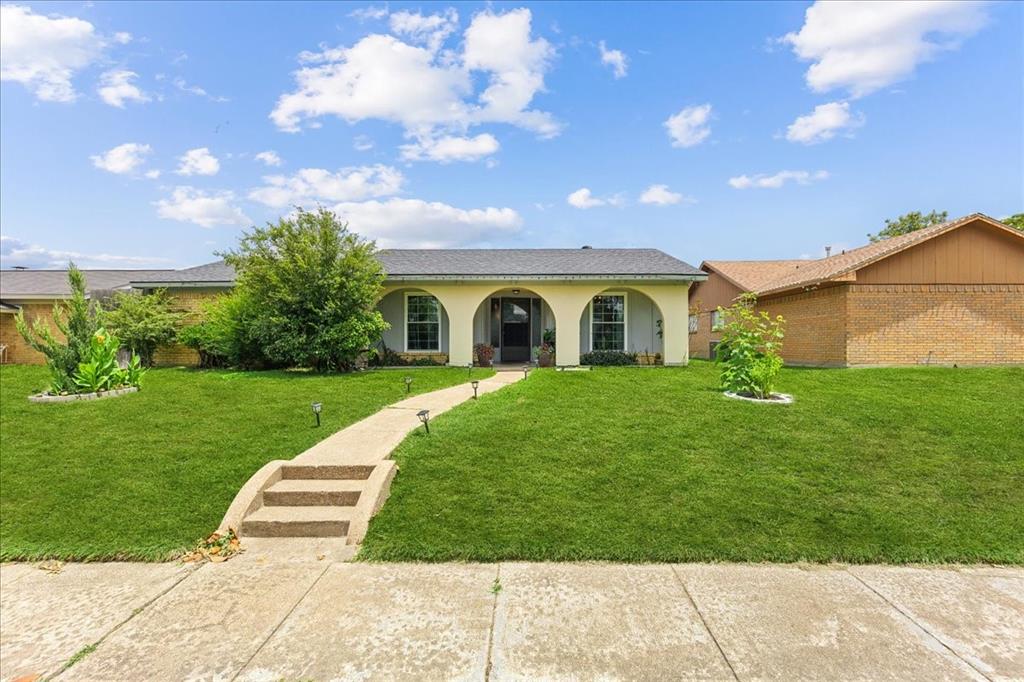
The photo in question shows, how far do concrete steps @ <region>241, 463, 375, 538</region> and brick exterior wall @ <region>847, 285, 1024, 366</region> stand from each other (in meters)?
11.9

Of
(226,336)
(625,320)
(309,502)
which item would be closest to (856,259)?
(625,320)

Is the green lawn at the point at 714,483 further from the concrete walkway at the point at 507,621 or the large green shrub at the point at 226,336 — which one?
the large green shrub at the point at 226,336

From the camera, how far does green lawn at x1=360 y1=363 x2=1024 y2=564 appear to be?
356 centimetres

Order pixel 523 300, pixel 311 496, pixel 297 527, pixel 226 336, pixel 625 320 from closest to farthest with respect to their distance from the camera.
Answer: pixel 297 527, pixel 311 496, pixel 226 336, pixel 625 320, pixel 523 300

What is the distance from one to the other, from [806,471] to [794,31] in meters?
9.93

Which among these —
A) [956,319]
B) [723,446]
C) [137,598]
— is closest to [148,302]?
[137,598]

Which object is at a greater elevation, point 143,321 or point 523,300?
point 523,300

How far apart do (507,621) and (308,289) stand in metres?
9.96

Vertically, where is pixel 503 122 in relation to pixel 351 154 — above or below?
above

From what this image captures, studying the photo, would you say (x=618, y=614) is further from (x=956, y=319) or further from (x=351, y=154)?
(x=351, y=154)

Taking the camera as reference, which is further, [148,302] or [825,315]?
[148,302]

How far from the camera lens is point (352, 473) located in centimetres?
472

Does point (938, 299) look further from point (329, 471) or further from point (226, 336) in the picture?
point (226, 336)

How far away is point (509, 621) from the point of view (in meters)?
2.70
